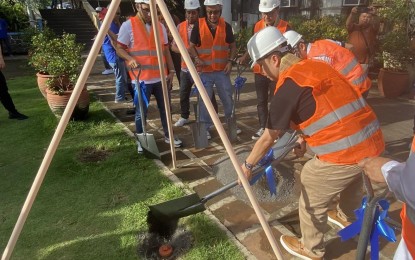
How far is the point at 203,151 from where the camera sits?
4809mm

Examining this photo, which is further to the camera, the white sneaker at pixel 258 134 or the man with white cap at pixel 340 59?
the white sneaker at pixel 258 134

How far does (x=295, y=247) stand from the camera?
2.78 m

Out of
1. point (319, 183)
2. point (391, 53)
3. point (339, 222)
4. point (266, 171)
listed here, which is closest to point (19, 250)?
point (266, 171)

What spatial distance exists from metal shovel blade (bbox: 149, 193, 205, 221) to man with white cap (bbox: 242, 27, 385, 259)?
2.25 ft

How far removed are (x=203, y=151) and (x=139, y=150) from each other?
933mm

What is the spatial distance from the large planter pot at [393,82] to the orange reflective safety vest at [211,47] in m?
4.19

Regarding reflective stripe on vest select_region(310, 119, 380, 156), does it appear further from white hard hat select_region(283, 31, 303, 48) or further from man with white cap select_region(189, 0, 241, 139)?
man with white cap select_region(189, 0, 241, 139)

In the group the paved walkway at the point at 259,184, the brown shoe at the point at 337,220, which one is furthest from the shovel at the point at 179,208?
the brown shoe at the point at 337,220

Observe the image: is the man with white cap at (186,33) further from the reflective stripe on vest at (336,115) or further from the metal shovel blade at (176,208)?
the reflective stripe on vest at (336,115)

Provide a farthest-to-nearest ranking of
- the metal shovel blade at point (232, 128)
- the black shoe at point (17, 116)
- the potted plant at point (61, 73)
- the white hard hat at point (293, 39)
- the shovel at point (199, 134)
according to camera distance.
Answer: the black shoe at point (17, 116), the potted plant at point (61, 73), the metal shovel blade at point (232, 128), the shovel at point (199, 134), the white hard hat at point (293, 39)

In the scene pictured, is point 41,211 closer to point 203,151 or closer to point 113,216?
point 113,216

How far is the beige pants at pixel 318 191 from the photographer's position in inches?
92.2

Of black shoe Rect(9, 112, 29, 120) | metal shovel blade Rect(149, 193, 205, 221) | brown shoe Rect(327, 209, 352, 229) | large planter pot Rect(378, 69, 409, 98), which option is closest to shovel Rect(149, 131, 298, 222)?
metal shovel blade Rect(149, 193, 205, 221)

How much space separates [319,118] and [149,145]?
2.73 m
